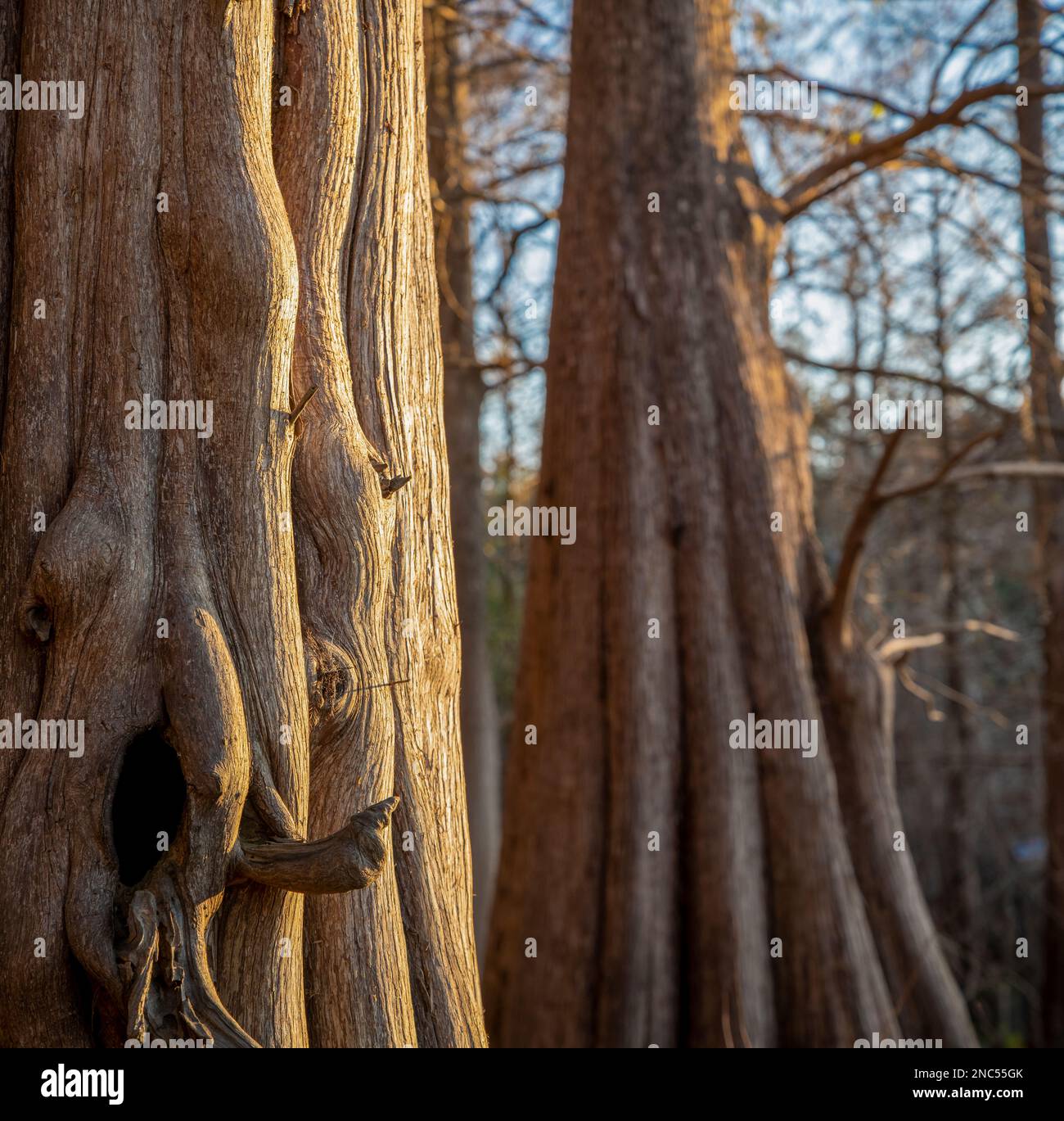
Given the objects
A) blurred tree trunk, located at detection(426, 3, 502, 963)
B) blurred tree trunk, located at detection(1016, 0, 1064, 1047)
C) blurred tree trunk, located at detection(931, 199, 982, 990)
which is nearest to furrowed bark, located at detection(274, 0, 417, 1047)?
blurred tree trunk, located at detection(426, 3, 502, 963)

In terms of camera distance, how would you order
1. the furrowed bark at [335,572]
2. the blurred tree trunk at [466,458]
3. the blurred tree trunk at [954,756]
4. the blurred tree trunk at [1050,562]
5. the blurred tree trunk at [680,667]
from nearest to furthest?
1. the furrowed bark at [335,572]
2. the blurred tree trunk at [680,667]
3. the blurred tree trunk at [1050,562]
4. the blurred tree trunk at [466,458]
5. the blurred tree trunk at [954,756]

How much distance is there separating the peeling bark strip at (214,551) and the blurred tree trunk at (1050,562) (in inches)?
253

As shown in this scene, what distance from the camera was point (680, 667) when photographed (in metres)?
4.64

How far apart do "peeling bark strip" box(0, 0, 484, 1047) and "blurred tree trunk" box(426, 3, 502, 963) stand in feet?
17.2

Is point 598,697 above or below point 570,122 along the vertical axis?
below

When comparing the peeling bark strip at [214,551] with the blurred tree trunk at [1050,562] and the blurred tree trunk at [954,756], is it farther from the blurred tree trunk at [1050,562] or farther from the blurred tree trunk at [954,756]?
the blurred tree trunk at [954,756]

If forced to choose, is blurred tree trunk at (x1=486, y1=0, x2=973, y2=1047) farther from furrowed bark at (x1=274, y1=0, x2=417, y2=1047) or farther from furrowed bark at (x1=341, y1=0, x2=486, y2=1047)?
furrowed bark at (x1=274, y1=0, x2=417, y2=1047)

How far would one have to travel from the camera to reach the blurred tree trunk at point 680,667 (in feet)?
14.5

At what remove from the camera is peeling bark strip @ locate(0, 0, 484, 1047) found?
6.95ft

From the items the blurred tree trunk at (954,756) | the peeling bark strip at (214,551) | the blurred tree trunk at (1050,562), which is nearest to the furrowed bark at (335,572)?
the peeling bark strip at (214,551)

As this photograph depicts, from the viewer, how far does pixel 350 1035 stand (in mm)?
2383
